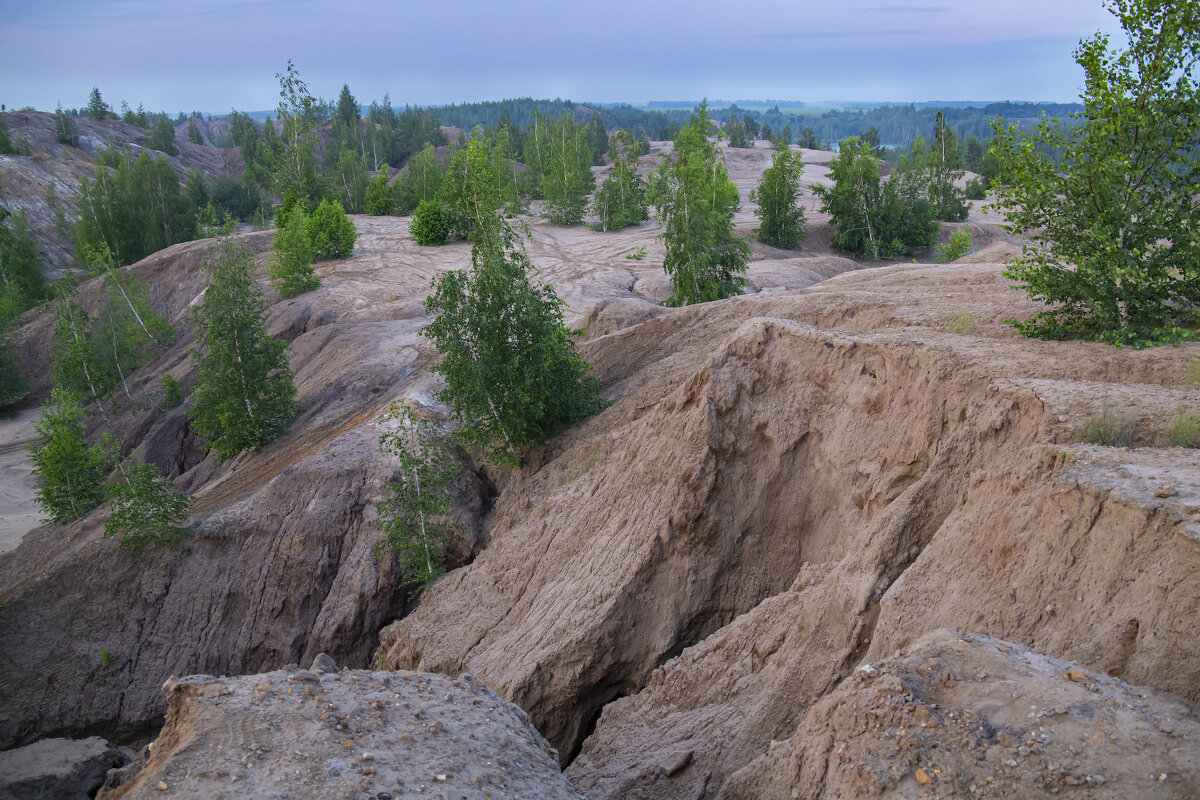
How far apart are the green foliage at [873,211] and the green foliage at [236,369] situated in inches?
1190

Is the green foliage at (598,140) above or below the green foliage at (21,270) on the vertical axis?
above

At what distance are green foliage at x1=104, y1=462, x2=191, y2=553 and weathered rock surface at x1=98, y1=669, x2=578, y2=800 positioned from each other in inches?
373

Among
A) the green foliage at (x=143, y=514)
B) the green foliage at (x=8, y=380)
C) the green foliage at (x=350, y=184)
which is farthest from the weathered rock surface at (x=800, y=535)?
the green foliage at (x=350, y=184)

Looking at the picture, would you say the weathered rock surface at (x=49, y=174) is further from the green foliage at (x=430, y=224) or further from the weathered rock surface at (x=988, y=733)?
the weathered rock surface at (x=988, y=733)

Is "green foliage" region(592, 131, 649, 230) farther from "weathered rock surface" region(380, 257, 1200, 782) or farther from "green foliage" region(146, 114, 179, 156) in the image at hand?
"green foliage" region(146, 114, 179, 156)

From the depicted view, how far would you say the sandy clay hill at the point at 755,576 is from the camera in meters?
6.13

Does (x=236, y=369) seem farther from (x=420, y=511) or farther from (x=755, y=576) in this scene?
(x=755, y=576)

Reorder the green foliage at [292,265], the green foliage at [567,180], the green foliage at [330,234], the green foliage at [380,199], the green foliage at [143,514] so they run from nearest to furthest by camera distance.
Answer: the green foliage at [143,514] < the green foliage at [292,265] < the green foliage at [330,234] < the green foliage at [567,180] < the green foliage at [380,199]

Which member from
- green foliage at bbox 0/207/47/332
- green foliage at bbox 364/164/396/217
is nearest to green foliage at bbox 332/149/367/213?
green foliage at bbox 364/164/396/217

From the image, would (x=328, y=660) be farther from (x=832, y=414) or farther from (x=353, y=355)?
(x=353, y=355)

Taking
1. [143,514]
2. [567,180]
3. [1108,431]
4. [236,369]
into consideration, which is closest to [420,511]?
[143,514]

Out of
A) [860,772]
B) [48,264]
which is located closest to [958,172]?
[860,772]

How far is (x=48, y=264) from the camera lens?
194ft

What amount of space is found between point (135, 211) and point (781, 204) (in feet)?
134
